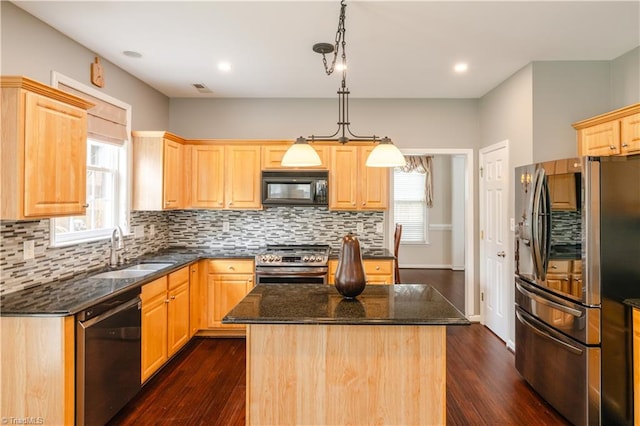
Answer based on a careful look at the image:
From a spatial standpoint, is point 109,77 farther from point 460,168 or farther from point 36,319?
point 460,168

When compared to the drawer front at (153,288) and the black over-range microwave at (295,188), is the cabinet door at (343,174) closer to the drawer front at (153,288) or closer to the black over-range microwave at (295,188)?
the black over-range microwave at (295,188)

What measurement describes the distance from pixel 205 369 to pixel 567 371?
2.82 metres

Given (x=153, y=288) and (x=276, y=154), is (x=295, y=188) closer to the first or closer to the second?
(x=276, y=154)

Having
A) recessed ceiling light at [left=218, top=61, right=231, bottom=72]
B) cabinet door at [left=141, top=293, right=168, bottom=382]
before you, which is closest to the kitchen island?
cabinet door at [left=141, top=293, right=168, bottom=382]

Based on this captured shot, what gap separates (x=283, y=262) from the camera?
3.81 meters

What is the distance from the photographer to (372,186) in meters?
4.21

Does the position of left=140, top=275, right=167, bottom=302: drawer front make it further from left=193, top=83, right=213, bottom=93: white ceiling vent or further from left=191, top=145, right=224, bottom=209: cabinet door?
left=193, top=83, right=213, bottom=93: white ceiling vent

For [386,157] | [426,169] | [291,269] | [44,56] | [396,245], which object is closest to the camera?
[386,157]

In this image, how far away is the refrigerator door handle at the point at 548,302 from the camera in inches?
93.6

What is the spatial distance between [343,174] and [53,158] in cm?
275

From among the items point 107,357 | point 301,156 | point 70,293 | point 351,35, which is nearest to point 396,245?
point 351,35

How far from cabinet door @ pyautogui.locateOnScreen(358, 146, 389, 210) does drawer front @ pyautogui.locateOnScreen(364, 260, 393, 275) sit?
670 mm

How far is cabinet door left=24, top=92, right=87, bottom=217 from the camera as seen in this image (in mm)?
2045

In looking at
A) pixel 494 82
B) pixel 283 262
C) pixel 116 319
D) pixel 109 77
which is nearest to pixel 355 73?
pixel 494 82
